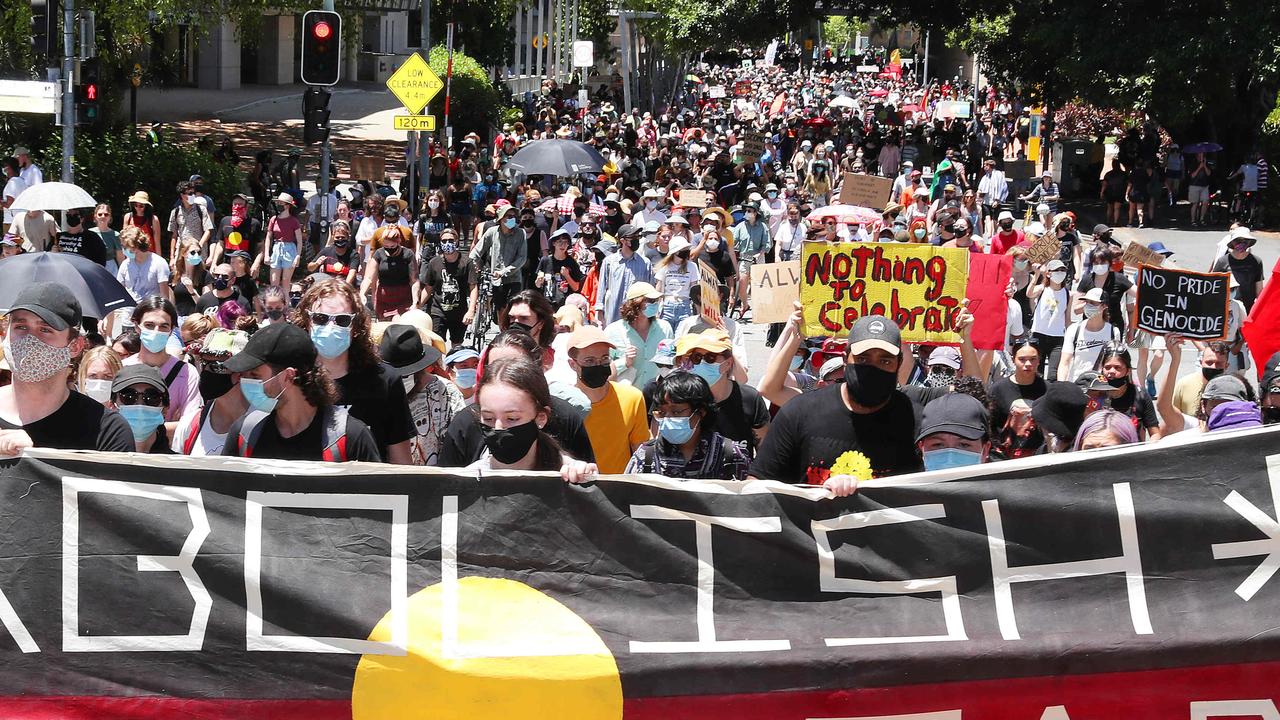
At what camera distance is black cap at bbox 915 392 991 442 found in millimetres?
5680

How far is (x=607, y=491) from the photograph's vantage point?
519cm

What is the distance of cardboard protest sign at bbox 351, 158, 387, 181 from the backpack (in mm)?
23565

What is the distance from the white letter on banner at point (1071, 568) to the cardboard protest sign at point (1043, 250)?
8.38 metres

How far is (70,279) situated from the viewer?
9484 mm

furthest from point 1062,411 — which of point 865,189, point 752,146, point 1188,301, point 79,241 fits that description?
point 752,146

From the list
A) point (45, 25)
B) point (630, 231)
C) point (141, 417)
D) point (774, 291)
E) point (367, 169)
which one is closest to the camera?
point (141, 417)

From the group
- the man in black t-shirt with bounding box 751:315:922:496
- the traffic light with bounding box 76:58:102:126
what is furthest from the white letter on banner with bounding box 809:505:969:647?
the traffic light with bounding box 76:58:102:126

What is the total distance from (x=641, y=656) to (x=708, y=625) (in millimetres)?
239

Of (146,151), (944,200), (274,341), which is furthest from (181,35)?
(274,341)

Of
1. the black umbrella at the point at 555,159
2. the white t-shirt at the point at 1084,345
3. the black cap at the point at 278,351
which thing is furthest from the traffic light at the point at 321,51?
the black cap at the point at 278,351

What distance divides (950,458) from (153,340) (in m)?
4.27

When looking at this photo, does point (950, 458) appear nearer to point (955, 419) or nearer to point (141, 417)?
point (955, 419)

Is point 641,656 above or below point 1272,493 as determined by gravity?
below

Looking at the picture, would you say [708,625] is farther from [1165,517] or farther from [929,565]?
[1165,517]
